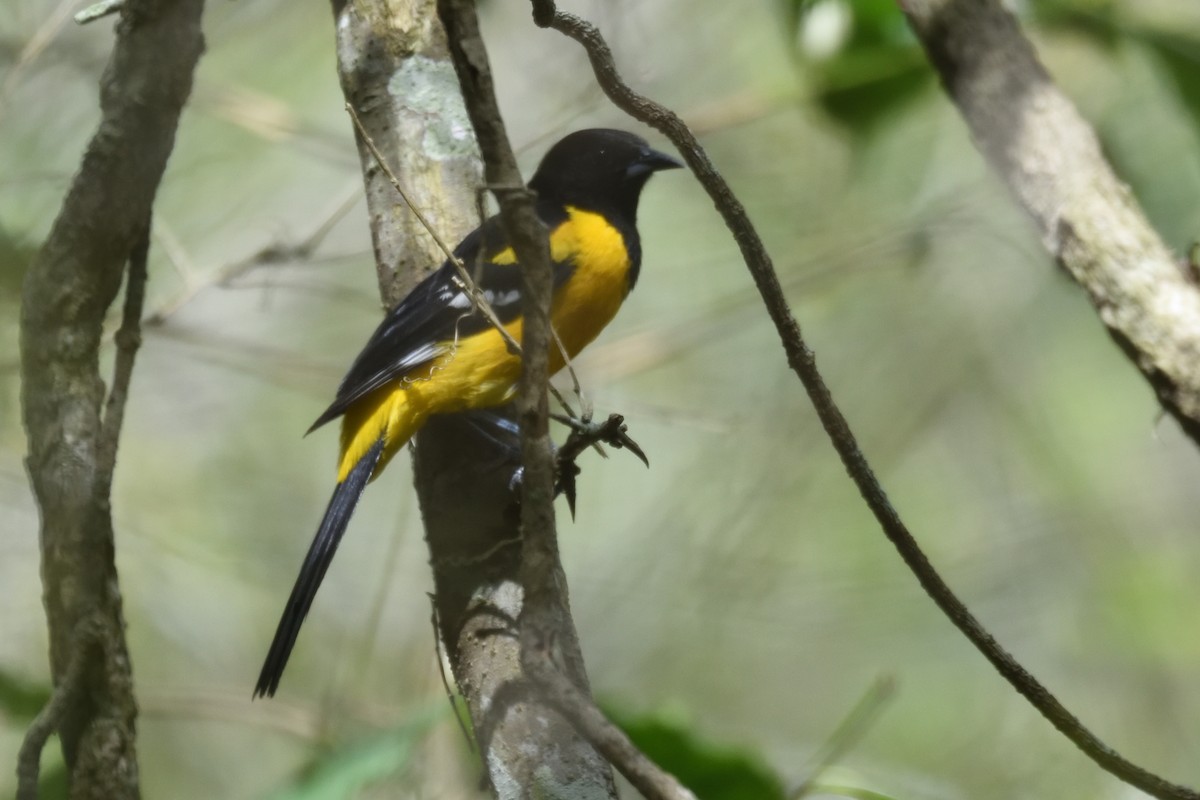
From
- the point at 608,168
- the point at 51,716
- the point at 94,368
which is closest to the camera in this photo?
the point at 51,716

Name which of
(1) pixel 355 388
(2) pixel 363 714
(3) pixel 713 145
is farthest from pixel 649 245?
(1) pixel 355 388

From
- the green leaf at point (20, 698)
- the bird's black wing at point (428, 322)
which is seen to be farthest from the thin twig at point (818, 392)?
the green leaf at point (20, 698)

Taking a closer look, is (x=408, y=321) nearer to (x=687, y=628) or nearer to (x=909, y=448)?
(x=687, y=628)

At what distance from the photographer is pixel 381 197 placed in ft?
9.93

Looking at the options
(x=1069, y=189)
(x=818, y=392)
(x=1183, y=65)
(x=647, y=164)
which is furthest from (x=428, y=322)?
(x=1183, y=65)

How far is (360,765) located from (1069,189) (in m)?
2.17

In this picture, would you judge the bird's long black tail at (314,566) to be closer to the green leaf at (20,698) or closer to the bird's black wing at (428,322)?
the bird's black wing at (428,322)

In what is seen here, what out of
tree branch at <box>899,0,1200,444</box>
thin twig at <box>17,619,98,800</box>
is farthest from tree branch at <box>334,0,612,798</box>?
tree branch at <box>899,0,1200,444</box>

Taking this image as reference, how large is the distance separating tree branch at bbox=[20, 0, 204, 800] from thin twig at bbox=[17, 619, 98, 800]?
0.01m

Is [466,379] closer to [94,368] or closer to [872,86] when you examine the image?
[94,368]

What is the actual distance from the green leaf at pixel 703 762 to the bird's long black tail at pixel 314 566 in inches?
29.9

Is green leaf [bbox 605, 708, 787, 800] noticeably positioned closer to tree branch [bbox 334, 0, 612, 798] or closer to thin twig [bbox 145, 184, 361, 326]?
tree branch [bbox 334, 0, 612, 798]

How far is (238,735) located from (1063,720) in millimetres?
5841

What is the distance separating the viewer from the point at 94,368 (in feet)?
7.29
